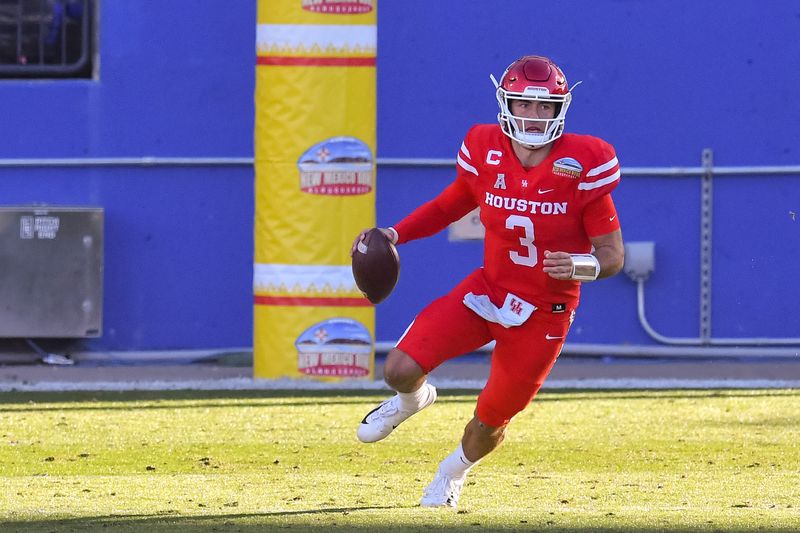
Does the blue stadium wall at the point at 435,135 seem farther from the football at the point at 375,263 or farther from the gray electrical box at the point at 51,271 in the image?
the football at the point at 375,263

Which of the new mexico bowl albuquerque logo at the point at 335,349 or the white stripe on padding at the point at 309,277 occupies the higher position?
the white stripe on padding at the point at 309,277

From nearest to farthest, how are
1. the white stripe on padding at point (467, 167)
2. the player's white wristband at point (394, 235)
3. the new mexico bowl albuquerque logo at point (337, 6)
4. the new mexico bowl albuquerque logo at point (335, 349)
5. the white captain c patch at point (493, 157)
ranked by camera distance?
the white captain c patch at point (493, 157)
the white stripe on padding at point (467, 167)
the player's white wristband at point (394, 235)
the new mexico bowl albuquerque logo at point (337, 6)
the new mexico bowl albuquerque logo at point (335, 349)

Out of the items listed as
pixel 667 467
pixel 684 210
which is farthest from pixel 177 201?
pixel 667 467

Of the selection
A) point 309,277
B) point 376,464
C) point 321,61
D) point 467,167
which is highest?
point 321,61

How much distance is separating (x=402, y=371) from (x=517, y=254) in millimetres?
645

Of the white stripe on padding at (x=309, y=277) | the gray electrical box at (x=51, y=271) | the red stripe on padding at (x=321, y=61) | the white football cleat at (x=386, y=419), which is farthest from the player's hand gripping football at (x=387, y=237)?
the gray electrical box at (x=51, y=271)

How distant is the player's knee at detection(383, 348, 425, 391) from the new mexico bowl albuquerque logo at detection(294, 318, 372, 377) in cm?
367

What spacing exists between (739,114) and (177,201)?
412cm

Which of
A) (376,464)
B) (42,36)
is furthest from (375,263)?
(42,36)

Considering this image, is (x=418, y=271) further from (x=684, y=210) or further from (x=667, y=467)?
(x=667, y=467)

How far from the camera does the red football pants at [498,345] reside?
593 centimetres

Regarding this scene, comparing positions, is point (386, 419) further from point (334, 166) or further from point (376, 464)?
point (334, 166)

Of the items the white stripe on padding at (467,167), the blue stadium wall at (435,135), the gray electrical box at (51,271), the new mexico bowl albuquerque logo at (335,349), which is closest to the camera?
the white stripe on padding at (467,167)

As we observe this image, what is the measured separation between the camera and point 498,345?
6035 mm
